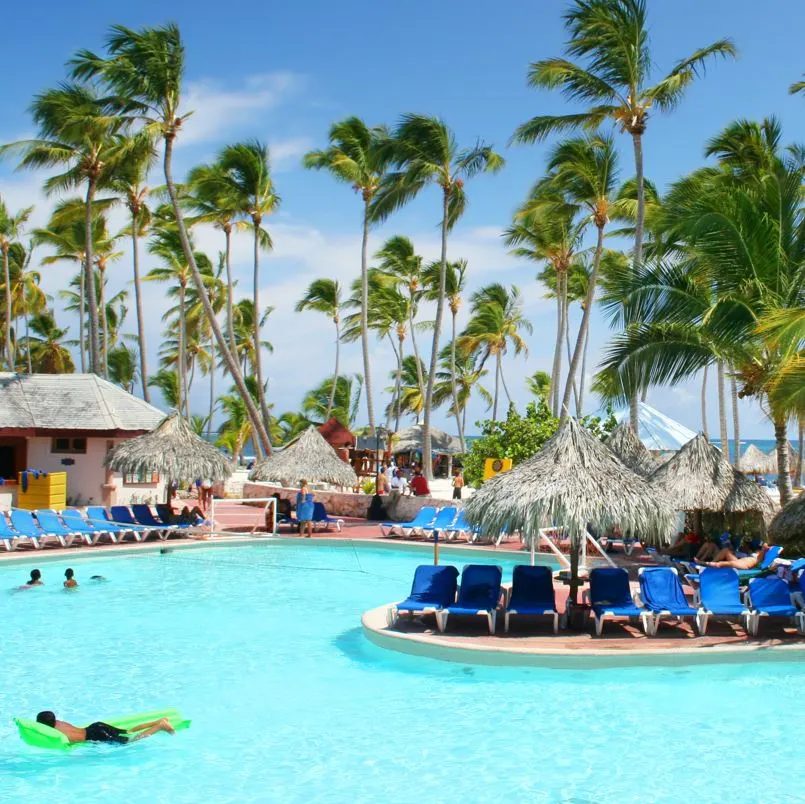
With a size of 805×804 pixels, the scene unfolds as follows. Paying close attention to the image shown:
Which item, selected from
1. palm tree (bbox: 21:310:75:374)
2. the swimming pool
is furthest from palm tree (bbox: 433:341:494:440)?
the swimming pool

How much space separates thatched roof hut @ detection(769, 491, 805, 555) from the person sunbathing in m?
0.54

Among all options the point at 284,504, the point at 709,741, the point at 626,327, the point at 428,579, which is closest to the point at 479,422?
the point at 284,504

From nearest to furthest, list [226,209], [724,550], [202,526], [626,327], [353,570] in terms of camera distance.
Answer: [724,550] < [626,327] < [353,570] < [202,526] < [226,209]

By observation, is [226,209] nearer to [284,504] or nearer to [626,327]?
[284,504]

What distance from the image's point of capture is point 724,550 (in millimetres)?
14398

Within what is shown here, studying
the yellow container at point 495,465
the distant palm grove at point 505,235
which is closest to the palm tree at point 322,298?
the distant palm grove at point 505,235

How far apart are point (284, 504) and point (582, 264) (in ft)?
70.7

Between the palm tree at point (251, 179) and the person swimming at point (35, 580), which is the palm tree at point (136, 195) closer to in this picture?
the palm tree at point (251, 179)

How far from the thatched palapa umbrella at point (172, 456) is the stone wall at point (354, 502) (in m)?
2.98

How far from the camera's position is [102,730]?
7652mm

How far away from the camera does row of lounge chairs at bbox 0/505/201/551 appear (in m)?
17.3

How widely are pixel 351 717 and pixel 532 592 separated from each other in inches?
124

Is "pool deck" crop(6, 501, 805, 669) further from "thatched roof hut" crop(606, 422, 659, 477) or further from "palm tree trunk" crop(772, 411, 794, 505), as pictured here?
"thatched roof hut" crop(606, 422, 659, 477)

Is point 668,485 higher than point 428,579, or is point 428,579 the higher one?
point 668,485
